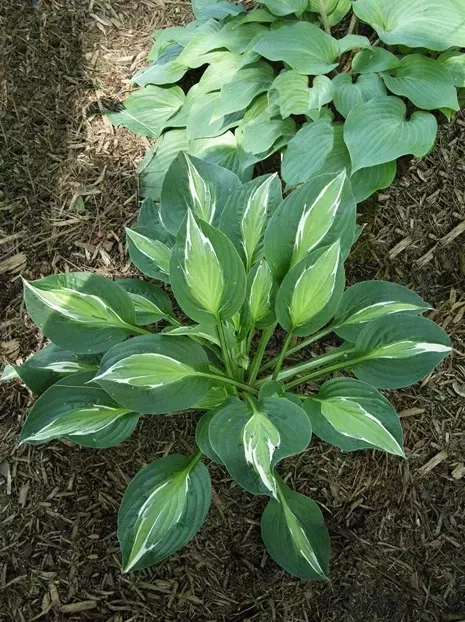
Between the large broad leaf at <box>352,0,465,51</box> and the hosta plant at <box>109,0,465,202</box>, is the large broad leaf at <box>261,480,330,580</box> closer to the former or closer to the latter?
the hosta plant at <box>109,0,465,202</box>

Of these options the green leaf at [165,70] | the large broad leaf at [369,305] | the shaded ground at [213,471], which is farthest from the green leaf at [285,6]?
the large broad leaf at [369,305]

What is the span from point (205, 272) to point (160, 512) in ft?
1.84

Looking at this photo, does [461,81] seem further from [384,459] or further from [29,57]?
[29,57]

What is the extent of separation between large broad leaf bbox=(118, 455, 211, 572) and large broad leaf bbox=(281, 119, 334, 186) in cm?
91

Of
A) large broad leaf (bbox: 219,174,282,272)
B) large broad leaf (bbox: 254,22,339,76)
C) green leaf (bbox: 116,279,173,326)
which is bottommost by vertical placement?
green leaf (bbox: 116,279,173,326)

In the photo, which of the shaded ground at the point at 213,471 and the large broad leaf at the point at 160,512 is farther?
the shaded ground at the point at 213,471

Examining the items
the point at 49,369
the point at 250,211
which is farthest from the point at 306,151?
the point at 49,369

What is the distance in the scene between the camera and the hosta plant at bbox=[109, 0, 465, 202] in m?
1.71

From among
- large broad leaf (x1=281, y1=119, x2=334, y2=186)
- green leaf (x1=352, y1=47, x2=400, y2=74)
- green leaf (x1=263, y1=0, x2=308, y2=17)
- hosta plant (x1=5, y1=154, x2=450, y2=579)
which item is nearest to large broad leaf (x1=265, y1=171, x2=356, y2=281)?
hosta plant (x1=5, y1=154, x2=450, y2=579)

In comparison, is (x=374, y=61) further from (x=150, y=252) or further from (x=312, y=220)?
(x=150, y=252)

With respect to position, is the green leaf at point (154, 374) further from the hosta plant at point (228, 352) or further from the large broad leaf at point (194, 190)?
the large broad leaf at point (194, 190)

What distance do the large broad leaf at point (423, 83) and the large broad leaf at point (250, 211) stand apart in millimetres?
629

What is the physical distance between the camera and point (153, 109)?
1.98 metres

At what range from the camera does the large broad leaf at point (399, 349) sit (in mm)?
1306
